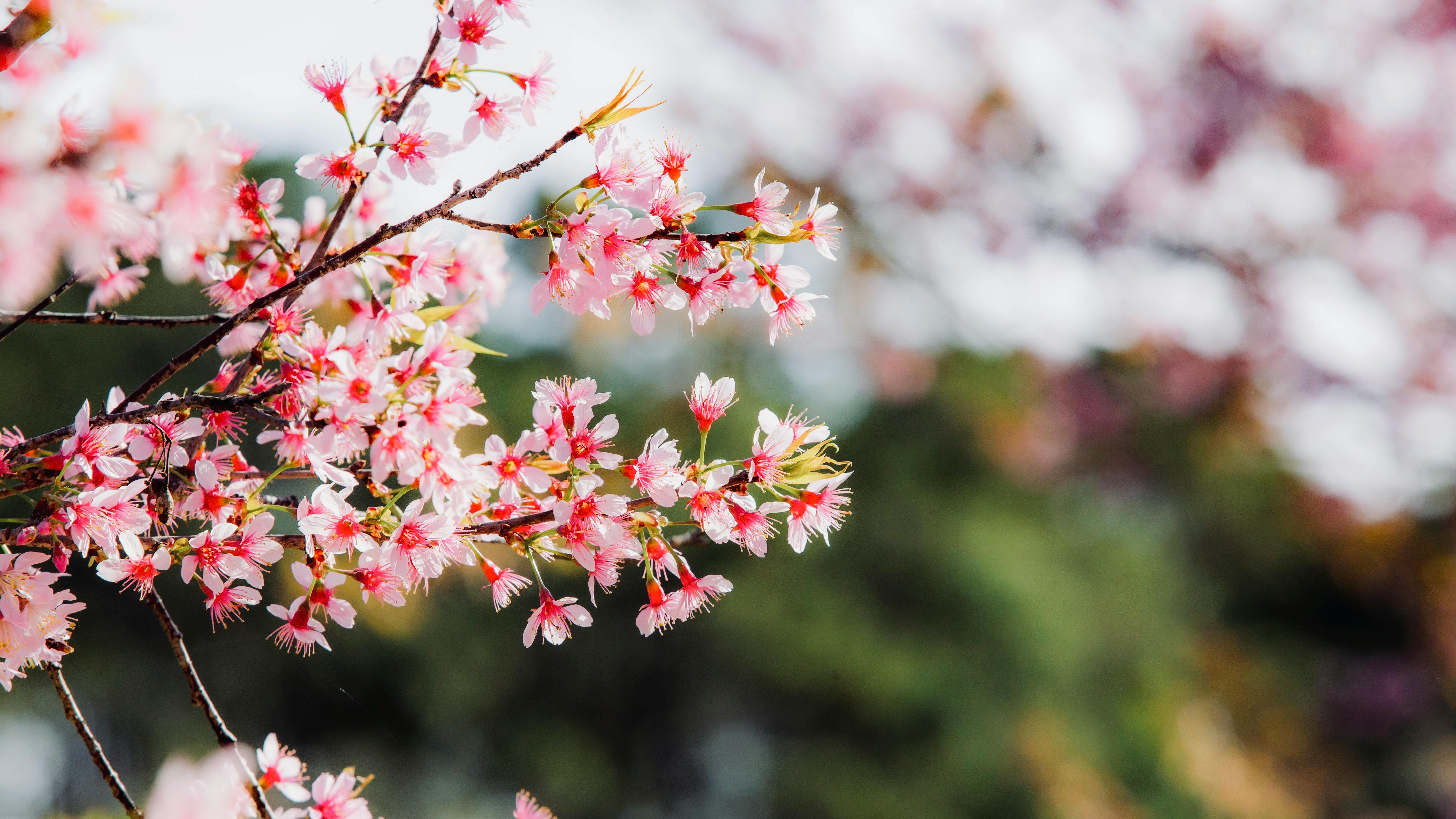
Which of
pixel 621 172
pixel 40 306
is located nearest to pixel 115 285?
pixel 40 306

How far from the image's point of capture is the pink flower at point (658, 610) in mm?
592

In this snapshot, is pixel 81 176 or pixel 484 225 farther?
pixel 484 225

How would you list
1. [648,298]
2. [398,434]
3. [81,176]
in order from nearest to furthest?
[81,176] → [398,434] → [648,298]

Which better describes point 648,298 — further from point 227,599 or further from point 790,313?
point 227,599

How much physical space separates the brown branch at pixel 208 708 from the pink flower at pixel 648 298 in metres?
0.35

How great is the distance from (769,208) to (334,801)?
49cm

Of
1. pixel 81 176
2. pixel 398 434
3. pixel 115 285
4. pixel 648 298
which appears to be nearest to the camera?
pixel 81 176

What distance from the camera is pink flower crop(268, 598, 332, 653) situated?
0.58 metres

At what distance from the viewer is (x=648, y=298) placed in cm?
59

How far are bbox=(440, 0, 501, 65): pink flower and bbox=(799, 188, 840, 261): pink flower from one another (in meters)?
0.22

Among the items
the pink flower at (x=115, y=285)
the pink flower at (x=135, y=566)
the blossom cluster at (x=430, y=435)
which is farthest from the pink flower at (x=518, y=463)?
the pink flower at (x=115, y=285)

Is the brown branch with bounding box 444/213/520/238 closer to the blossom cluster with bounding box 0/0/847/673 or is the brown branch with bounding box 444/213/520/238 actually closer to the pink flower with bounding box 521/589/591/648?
the blossom cluster with bounding box 0/0/847/673

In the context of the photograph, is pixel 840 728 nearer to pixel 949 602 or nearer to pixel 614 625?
pixel 949 602

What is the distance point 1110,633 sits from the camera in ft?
14.8
